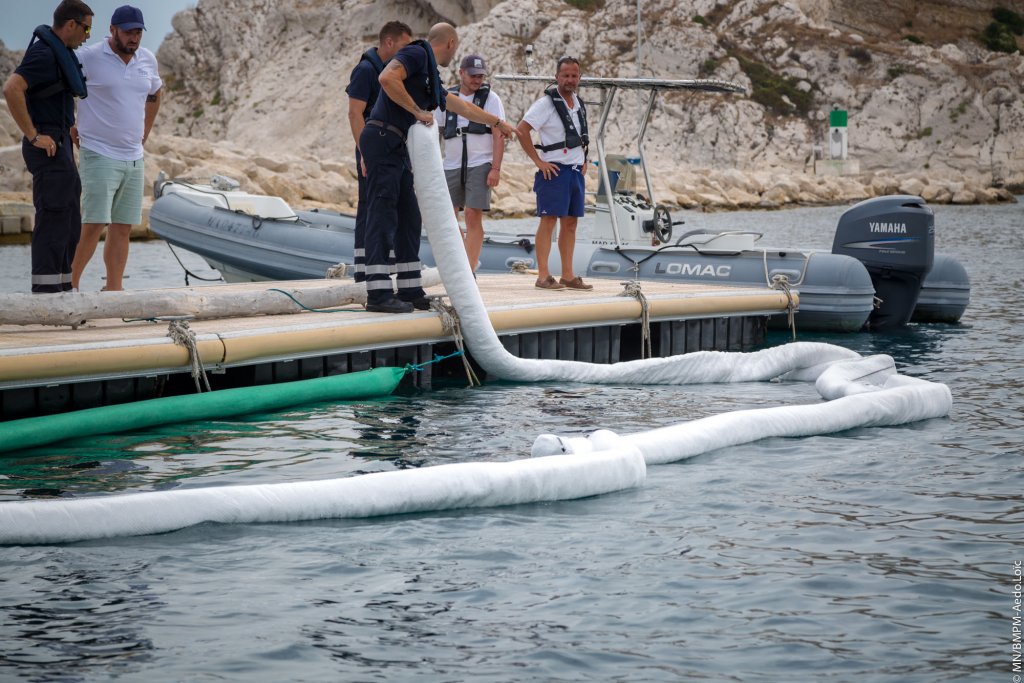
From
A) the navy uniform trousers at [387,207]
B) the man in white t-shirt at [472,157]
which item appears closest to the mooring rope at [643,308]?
the man in white t-shirt at [472,157]

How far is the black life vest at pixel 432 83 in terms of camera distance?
6.57 m

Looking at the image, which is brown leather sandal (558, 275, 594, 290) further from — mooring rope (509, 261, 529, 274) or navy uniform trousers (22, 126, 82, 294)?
navy uniform trousers (22, 126, 82, 294)

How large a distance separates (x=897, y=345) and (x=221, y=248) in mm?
6053

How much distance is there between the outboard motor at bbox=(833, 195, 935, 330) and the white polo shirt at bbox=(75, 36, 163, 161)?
19.8 ft

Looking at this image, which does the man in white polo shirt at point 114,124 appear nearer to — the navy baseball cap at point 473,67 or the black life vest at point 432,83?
the black life vest at point 432,83

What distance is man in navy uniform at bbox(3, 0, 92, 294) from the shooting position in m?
6.35

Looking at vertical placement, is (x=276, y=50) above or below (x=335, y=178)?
above

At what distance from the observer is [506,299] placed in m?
7.98

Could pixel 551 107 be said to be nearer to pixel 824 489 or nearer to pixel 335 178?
pixel 824 489

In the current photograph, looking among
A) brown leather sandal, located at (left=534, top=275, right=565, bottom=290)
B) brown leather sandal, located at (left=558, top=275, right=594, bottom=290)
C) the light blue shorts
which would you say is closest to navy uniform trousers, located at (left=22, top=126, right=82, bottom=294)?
the light blue shorts

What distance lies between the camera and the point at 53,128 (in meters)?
6.44

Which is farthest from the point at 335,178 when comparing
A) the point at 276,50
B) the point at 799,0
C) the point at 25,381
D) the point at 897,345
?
the point at 799,0

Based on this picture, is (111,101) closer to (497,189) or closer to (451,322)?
(451,322)

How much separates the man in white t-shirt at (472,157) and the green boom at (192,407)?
1873mm
